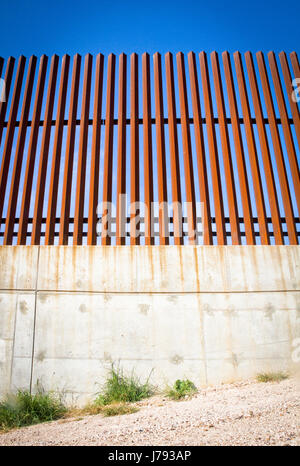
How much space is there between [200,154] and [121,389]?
10.7 ft

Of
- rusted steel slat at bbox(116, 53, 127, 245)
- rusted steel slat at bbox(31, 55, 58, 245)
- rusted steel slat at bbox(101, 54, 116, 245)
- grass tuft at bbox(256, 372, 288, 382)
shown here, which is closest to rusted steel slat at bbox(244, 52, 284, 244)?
grass tuft at bbox(256, 372, 288, 382)

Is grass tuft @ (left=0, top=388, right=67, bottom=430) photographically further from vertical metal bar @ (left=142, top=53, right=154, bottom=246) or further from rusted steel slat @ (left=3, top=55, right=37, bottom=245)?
vertical metal bar @ (left=142, top=53, right=154, bottom=246)

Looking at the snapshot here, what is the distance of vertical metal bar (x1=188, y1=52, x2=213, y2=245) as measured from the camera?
410 centimetres

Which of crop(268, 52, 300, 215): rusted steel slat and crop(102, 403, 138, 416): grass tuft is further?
crop(268, 52, 300, 215): rusted steel slat

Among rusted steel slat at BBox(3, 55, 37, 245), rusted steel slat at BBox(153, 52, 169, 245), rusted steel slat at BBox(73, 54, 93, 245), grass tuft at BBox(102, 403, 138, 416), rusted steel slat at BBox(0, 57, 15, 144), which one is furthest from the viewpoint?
rusted steel slat at BBox(0, 57, 15, 144)

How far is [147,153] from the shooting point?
435cm

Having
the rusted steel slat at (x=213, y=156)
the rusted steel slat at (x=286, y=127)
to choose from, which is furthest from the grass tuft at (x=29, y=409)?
the rusted steel slat at (x=286, y=127)

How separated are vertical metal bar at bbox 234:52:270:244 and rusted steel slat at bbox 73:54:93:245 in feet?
7.99

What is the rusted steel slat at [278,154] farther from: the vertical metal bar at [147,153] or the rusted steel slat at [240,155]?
the vertical metal bar at [147,153]

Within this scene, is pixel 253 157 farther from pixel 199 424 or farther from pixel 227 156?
pixel 199 424

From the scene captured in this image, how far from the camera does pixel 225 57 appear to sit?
493 cm

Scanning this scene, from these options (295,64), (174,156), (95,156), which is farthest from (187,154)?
(295,64)

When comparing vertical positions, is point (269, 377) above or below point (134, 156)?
below

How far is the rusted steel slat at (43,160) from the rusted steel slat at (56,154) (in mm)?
140
